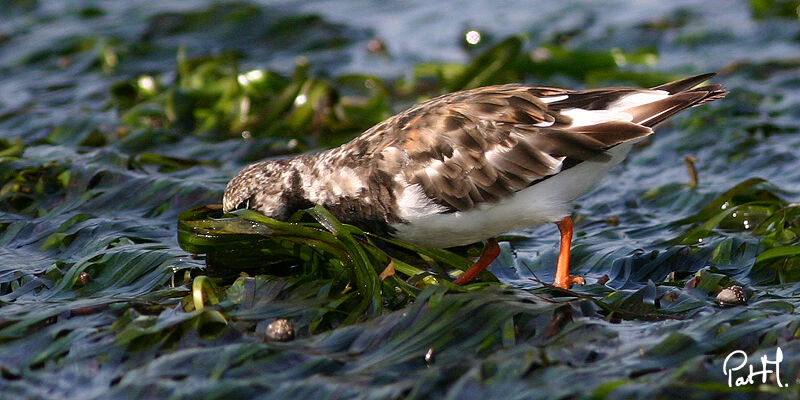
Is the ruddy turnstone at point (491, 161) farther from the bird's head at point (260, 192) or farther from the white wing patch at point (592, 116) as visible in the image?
the bird's head at point (260, 192)

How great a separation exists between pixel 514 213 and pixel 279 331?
106 centimetres

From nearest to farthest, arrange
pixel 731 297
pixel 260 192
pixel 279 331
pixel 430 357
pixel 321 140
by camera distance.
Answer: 1. pixel 430 357
2. pixel 279 331
3. pixel 731 297
4. pixel 260 192
5. pixel 321 140

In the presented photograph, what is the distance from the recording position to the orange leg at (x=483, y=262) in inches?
157

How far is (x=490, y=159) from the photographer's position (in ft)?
12.8

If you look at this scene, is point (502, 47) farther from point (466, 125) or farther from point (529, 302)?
point (529, 302)

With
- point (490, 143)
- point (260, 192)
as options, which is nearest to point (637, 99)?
point (490, 143)

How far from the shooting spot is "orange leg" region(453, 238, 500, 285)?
399 cm

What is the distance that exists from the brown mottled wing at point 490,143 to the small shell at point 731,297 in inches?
25.7

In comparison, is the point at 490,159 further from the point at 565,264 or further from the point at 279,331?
the point at 279,331

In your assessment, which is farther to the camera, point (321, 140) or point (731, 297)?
point (321, 140)

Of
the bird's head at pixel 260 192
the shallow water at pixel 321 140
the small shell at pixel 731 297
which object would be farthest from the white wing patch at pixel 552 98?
the bird's head at pixel 260 192

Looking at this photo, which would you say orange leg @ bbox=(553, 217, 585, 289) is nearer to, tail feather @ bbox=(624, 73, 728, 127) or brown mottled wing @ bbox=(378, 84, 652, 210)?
brown mottled wing @ bbox=(378, 84, 652, 210)

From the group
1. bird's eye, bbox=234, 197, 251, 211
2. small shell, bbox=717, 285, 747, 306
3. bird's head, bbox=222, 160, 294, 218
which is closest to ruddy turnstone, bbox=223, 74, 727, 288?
bird's head, bbox=222, 160, 294, 218

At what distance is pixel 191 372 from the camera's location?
315 centimetres
